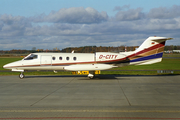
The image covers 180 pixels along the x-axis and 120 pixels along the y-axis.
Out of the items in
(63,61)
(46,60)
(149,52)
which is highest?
(149,52)

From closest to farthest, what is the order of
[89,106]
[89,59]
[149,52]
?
[89,106], [89,59], [149,52]

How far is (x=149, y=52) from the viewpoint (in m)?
23.7

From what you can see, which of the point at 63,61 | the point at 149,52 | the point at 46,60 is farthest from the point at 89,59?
the point at 149,52

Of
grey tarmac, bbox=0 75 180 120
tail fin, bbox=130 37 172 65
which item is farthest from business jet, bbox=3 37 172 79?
grey tarmac, bbox=0 75 180 120

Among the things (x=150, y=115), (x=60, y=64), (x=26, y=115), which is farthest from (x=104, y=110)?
(x=60, y=64)

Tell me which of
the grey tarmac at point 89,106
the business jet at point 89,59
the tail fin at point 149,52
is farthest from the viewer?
the tail fin at point 149,52

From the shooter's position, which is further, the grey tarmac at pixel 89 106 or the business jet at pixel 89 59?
the business jet at pixel 89 59

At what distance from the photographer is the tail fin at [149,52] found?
77.3 feet

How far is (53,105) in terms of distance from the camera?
11484 millimetres

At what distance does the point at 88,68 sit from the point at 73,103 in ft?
33.6

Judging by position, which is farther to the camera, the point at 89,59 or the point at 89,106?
the point at 89,59

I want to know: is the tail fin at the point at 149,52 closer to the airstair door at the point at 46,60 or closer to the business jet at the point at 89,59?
the business jet at the point at 89,59

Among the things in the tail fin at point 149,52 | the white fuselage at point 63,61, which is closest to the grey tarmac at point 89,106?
the white fuselage at point 63,61

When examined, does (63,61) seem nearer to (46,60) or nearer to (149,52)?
(46,60)
